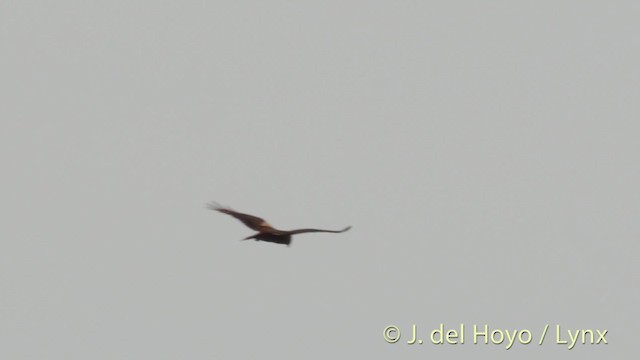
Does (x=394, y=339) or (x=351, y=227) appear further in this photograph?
(x=394, y=339)

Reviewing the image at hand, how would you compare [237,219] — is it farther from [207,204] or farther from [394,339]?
[394,339]

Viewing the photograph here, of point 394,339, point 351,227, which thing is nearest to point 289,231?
point 351,227

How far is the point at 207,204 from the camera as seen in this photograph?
180 feet

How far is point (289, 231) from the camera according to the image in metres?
52.6

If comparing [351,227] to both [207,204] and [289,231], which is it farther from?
[207,204]

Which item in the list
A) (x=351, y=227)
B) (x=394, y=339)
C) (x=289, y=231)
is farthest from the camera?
(x=394, y=339)

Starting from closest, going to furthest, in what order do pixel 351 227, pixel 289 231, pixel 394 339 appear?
pixel 351 227 < pixel 289 231 < pixel 394 339

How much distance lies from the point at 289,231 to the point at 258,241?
1.74 metres

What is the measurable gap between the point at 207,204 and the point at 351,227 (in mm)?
9890

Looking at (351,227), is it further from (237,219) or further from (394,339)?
(394,339)

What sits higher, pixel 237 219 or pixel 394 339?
pixel 237 219

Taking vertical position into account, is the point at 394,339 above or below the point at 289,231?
below

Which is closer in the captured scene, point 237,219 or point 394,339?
point 237,219

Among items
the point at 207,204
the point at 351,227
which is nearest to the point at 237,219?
the point at 207,204
